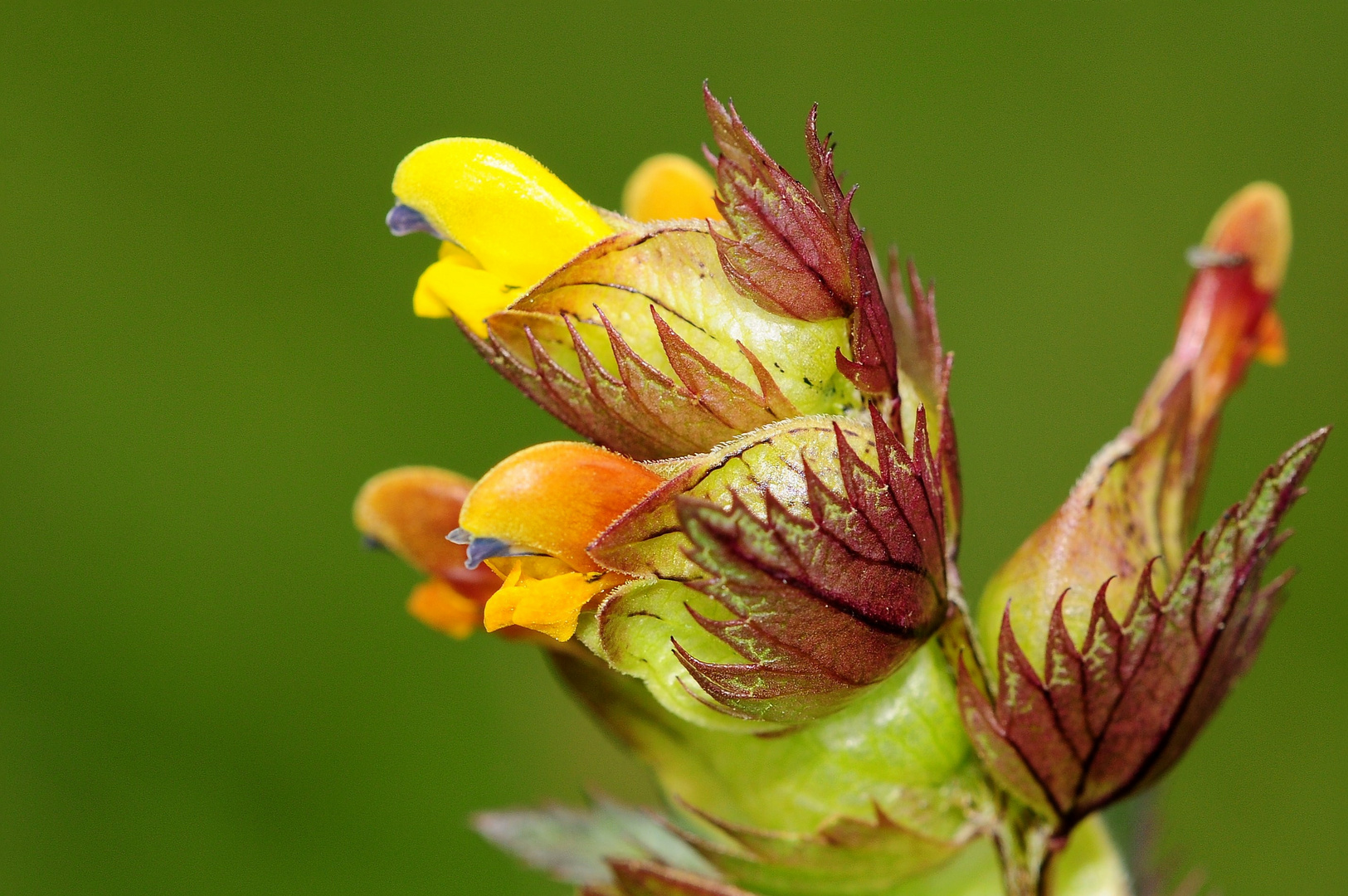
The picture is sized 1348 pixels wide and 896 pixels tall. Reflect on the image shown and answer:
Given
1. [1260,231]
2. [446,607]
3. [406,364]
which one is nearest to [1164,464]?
[1260,231]

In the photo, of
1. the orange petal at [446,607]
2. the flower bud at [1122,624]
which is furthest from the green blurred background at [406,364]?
the flower bud at [1122,624]

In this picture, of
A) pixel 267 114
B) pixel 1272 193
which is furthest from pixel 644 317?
pixel 267 114

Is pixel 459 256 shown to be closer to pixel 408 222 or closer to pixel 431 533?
pixel 408 222

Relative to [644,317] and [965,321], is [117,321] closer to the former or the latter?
[965,321]

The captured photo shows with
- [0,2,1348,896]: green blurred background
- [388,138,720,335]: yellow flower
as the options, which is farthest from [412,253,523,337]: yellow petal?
[0,2,1348,896]: green blurred background

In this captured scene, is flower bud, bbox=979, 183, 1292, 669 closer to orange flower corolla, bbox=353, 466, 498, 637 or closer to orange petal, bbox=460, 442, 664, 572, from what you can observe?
orange petal, bbox=460, 442, 664, 572

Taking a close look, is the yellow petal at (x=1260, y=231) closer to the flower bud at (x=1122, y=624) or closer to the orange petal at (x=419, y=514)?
the flower bud at (x=1122, y=624)
